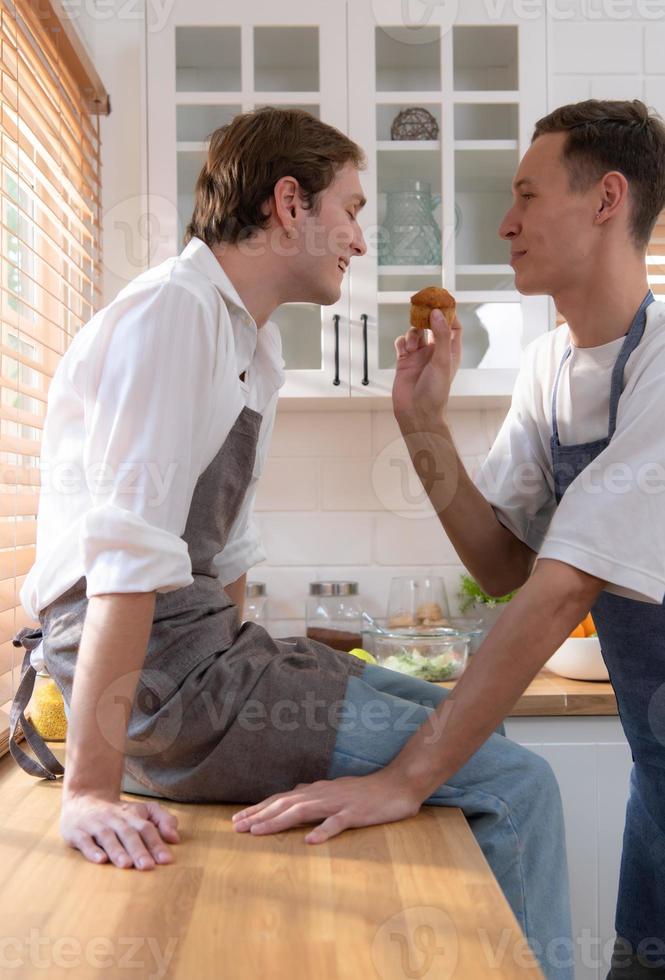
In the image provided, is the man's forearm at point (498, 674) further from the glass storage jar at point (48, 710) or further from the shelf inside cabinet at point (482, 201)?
the shelf inside cabinet at point (482, 201)

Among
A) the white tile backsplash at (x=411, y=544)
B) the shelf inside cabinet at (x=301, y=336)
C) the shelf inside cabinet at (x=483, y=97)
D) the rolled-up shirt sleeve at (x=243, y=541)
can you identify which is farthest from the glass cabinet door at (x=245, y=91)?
the rolled-up shirt sleeve at (x=243, y=541)

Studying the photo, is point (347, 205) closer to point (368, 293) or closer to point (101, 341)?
point (101, 341)

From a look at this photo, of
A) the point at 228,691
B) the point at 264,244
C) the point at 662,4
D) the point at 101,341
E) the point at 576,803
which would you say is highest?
the point at 662,4

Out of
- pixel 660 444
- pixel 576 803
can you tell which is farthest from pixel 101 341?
pixel 576 803

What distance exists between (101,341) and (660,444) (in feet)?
2.34

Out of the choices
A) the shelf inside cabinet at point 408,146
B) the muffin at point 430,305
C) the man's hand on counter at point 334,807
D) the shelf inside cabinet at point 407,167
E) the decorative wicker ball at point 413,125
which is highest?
the decorative wicker ball at point 413,125

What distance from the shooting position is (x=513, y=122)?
230 centimetres

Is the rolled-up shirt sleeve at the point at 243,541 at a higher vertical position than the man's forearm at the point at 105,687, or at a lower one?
higher

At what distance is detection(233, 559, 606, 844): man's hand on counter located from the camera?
1146 millimetres

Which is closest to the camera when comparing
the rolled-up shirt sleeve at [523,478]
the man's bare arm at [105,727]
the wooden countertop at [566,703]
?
the man's bare arm at [105,727]

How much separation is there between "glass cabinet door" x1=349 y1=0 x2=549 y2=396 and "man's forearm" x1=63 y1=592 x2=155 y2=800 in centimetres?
122

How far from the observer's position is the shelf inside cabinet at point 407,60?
230cm

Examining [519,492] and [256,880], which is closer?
[256,880]

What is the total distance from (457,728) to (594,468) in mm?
382
